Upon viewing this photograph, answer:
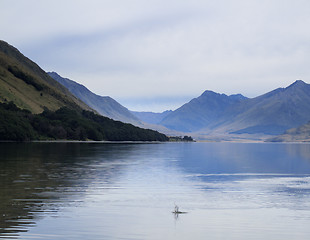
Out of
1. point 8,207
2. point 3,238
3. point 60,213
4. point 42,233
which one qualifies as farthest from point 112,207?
point 3,238

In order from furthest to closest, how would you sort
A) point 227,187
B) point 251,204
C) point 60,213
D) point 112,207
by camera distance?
1. point 227,187
2. point 251,204
3. point 112,207
4. point 60,213

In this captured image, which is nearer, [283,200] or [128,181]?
[283,200]

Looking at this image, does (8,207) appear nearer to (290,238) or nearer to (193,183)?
(290,238)

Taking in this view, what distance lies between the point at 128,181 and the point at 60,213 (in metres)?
25.9

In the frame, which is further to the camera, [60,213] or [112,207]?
[112,207]

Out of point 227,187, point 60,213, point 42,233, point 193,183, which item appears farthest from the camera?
point 193,183

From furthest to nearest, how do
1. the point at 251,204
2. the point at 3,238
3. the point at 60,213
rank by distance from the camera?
the point at 251,204 → the point at 60,213 → the point at 3,238

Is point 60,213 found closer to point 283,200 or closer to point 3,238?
point 3,238

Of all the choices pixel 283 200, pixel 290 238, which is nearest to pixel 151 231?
pixel 290 238

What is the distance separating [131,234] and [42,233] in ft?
17.4

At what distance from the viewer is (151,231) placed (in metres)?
28.3

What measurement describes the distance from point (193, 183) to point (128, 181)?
8.46 metres

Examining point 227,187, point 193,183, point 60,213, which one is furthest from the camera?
point 193,183

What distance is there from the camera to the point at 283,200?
43000 millimetres
